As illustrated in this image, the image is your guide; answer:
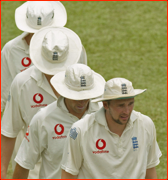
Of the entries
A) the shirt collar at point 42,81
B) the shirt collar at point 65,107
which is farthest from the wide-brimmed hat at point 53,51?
the shirt collar at point 65,107

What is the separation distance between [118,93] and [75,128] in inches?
19.1

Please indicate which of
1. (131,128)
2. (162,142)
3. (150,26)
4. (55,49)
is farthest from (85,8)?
(131,128)

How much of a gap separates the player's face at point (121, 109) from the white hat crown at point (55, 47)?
1.18 metres

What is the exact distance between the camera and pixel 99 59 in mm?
11367

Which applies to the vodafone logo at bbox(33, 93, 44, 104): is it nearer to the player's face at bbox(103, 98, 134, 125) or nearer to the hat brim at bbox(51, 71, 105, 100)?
the hat brim at bbox(51, 71, 105, 100)

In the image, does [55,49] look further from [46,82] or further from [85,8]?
[85,8]

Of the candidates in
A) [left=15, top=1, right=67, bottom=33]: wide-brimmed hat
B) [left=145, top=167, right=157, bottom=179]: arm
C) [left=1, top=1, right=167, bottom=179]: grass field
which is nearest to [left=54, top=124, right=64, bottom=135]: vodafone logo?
[left=145, top=167, right=157, bottom=179]: arm

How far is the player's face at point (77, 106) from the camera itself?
498cm

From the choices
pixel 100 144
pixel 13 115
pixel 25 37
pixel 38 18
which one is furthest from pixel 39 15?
pixel 100 144

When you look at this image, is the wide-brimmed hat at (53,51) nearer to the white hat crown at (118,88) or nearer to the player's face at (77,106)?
the player's face at (77,106)

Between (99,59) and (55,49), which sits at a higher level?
(55,49)

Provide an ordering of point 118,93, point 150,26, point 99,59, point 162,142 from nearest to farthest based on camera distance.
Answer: point 118,93
point 162,142
point 99,59
point 150,26

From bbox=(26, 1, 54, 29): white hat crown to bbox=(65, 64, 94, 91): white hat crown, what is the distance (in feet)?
4.72

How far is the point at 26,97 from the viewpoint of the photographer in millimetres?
5637
